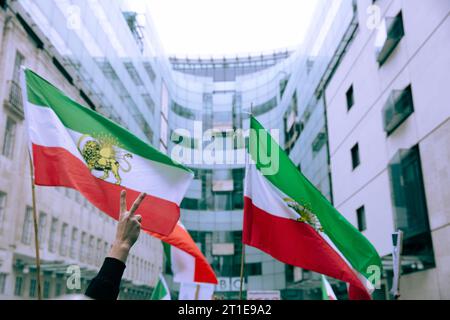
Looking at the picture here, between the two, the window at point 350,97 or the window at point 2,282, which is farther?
the window at point 350,97

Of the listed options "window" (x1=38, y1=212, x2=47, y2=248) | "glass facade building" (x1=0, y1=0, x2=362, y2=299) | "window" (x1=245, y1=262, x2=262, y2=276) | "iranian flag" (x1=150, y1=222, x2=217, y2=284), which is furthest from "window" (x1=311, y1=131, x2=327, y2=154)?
"iranian flag" (x1=150, y1=222, x2=217, y2=284)

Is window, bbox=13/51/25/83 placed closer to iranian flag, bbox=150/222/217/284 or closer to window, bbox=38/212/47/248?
window, bbox=38/212/47/248

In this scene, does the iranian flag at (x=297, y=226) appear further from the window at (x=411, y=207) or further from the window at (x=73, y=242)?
the window at (x=73, y=242)

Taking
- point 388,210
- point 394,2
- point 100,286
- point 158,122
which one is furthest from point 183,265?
point 158,122

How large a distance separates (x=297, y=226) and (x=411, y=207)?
1190 centimetres

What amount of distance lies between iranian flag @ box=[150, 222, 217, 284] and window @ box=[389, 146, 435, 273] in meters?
9.20

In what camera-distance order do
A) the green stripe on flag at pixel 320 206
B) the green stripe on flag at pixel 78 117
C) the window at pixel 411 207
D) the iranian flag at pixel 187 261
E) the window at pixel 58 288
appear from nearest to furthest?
1. the green stripe on flag at pixel 78 117
2. the green stripe on flag at pixel 320 206
3. the iranian flag at pixel 187 261
4. the window at pixel 411 207
5. the window at pixel 58 288

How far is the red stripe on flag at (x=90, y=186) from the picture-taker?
6645mm

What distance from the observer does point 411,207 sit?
18219 millimetres

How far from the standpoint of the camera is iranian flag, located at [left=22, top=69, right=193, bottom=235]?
21.9 ft

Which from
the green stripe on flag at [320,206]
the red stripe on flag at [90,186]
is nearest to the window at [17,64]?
the green stripe on flag at [320,206]

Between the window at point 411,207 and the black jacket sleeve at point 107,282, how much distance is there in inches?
625

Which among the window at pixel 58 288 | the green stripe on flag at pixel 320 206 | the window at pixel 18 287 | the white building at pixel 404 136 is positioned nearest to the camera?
the green stripe on flag at pixel 320 206

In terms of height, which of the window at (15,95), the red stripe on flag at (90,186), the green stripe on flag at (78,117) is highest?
the window at (15,95)
